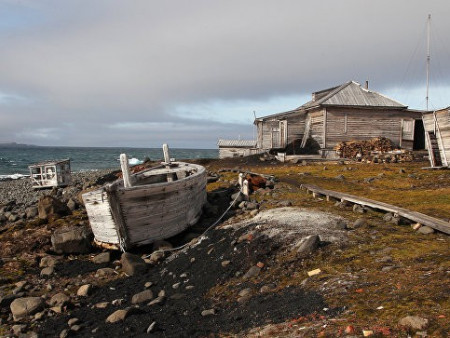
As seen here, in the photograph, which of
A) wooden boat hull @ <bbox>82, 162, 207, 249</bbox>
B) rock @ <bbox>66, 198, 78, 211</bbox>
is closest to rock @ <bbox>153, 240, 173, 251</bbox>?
wooden boat hull @ <bbox>82, 162, 207, 249</bbox>

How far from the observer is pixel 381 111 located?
27750 mm

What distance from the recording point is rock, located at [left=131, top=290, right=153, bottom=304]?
678cm

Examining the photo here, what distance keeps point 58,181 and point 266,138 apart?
1788 cm

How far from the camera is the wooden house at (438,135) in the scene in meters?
18.0

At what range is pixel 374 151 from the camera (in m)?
26.2

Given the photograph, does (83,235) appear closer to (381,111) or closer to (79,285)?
(79,285)

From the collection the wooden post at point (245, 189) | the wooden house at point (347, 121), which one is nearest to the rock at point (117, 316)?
the wooden post at point (245, 189)

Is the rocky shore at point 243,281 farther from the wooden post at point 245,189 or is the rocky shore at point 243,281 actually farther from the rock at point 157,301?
the wooden post at point 245,189

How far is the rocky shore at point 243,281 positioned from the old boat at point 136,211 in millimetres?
424

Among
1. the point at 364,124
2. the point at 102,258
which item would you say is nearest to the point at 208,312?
the point at 102,258

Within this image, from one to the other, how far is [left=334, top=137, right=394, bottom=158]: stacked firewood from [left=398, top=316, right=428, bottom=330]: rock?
22.8 m

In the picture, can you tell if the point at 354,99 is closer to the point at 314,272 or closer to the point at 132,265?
the point at 132,265

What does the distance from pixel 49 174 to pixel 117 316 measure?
24172mm

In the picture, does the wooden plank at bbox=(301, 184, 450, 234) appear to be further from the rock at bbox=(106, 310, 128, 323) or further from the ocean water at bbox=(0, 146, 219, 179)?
the ocean water at bbox=(0, 146, 219, 179)
